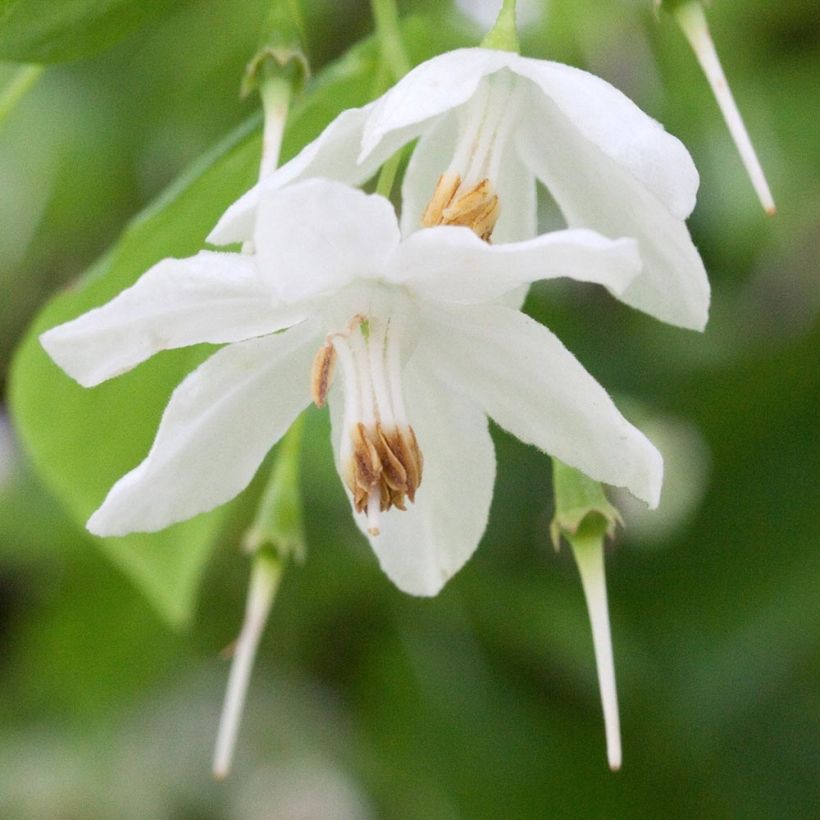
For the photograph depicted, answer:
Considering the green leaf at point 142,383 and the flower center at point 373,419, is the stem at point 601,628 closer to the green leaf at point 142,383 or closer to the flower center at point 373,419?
the flower center at point 373,419

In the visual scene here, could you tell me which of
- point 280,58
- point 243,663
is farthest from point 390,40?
point 243,663

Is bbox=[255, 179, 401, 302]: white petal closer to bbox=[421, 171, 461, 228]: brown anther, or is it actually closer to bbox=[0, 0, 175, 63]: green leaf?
bbox=[421, 171, 461, 228]: brown anther

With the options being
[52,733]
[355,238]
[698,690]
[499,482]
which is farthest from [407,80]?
[52,733]

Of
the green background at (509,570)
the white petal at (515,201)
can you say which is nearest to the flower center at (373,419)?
the white petal at (515,201)

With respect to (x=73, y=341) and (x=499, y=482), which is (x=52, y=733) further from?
(x=73, y=341)

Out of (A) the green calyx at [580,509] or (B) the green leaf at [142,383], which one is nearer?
(A) the green calyx at [580,509]

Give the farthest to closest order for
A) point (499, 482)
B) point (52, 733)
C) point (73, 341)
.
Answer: point (52, 733) → point (499, 482) → point (73, 341)
